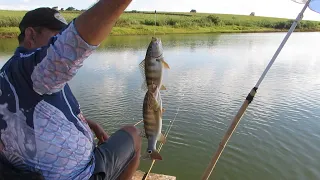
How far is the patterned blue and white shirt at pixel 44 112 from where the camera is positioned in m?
1.68

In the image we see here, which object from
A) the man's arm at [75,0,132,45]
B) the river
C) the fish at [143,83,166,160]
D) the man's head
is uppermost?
the man's arm at [75,0,132,45]

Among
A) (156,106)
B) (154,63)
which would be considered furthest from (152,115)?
(154,63)

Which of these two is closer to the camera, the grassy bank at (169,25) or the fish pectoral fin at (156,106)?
the fish pectoral fin at (156,106)

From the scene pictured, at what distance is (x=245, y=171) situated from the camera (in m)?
7.59

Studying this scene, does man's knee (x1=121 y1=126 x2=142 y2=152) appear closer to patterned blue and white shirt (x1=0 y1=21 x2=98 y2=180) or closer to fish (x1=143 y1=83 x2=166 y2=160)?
fish (x1=143 y1=83 x2=166 y2=160)

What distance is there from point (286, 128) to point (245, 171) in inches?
113

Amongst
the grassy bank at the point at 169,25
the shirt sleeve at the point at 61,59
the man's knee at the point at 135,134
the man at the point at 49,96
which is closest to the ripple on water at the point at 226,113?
the man's knee at the point at 135,134

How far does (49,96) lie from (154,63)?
0.78 meters

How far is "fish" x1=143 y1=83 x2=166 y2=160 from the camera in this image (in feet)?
7.75

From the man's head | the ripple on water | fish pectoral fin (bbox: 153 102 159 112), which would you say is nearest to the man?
the man's head

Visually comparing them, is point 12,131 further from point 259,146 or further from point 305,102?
point 305,102

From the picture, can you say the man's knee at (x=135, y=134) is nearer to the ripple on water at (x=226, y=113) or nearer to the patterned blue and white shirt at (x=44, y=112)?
the patterned blue and white shirt at (x=44, y=112)

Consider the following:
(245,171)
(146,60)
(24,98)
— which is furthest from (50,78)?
(245,171)

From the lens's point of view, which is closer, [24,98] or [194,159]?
[24,98]
